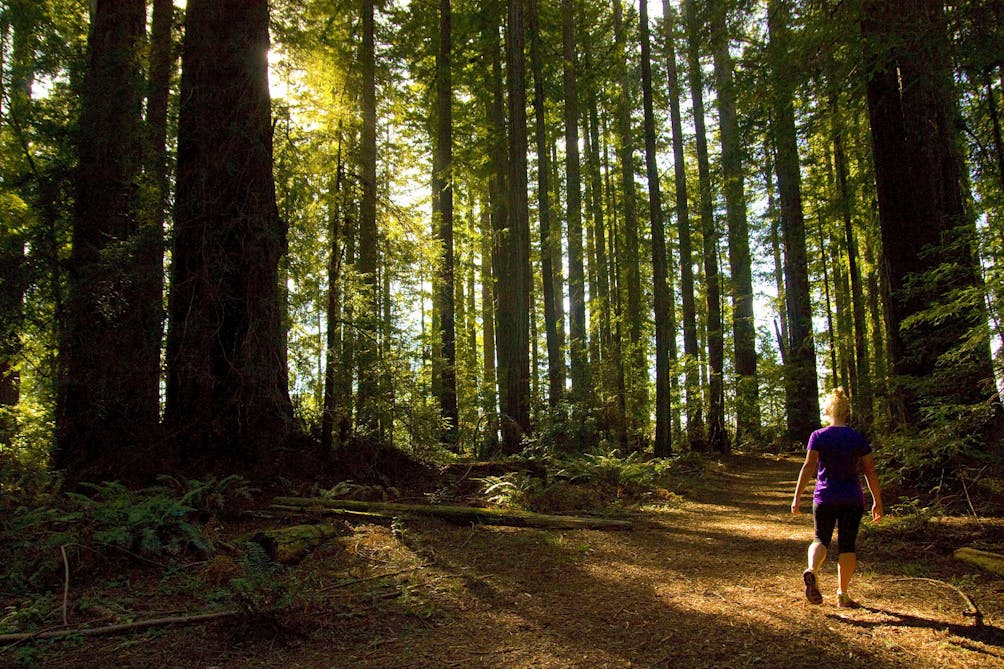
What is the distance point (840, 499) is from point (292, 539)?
15.3 feet

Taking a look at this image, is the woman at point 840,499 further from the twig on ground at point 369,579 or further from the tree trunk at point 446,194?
the tree trunk at point 446,194

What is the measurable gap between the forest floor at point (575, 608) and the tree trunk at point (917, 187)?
1730 millimetres

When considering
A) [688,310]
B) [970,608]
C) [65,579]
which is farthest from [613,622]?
[688,310]

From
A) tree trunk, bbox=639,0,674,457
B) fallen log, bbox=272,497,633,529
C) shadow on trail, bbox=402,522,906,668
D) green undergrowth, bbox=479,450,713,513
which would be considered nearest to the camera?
shadow on trail, bbox=402,522,906,668

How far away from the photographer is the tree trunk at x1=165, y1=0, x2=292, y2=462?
653 centimetres

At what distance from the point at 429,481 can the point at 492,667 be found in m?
5.21

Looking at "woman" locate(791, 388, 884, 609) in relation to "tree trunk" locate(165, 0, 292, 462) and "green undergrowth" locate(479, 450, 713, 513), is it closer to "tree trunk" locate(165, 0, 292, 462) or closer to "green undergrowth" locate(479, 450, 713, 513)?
"green undergrowth" locate(479, 450, 713, 513)

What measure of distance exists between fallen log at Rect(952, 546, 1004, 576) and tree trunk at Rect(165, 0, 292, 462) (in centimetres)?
733

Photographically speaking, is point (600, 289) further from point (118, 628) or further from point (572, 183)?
point (118, 628)

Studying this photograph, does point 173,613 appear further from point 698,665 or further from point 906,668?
point 906,668

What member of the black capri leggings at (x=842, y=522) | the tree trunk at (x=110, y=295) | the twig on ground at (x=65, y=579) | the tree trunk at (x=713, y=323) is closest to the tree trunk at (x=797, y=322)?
the tree trunk at (x=713, y=323)

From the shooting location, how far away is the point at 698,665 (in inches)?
122

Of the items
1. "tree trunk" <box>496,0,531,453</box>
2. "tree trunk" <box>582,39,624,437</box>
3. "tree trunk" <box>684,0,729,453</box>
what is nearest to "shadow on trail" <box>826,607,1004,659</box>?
"tree trunk" <box>496,0,531,453</box>

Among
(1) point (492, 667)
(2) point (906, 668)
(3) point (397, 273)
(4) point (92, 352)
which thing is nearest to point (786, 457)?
(3) point (397, 273)
